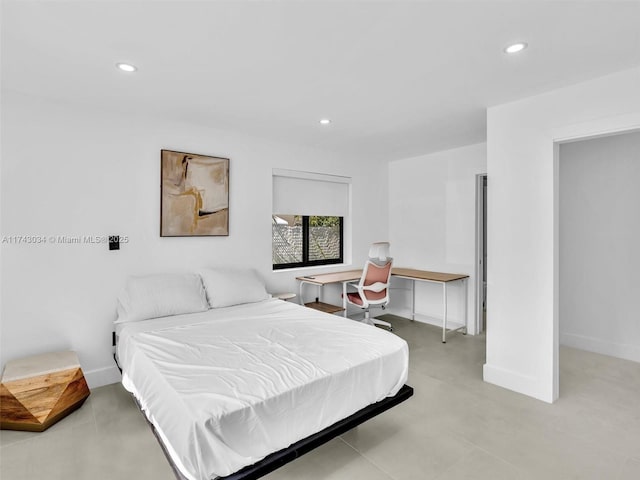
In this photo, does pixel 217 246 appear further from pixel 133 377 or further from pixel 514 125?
pixel 514 125

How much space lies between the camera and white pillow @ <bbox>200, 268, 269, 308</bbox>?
3.52 meters

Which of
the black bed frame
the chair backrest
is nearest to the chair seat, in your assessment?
the chair backrest

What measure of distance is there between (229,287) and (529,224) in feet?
9.43

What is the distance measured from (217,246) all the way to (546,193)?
325cm

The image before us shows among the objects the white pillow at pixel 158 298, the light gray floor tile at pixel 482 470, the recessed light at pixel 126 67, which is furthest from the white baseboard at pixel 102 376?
the light gray floor tile at pixel 482 470

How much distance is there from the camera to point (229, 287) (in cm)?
358

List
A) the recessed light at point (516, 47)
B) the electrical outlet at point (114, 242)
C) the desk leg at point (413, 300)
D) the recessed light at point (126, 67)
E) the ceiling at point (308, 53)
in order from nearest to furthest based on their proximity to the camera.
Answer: the ceiling at point (308, 53)
the recessed light at point (516, 47)
the recessed light at point (126, 67)
the electrical outlet at point (114, 242)
the desk leg at point (413, 300)

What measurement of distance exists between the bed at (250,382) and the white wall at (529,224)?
1280 mm

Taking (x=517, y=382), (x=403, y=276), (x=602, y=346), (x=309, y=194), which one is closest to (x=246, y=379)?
(x=517, y=382)

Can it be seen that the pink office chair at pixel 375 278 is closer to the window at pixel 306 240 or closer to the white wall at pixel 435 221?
the window at pixel 306 240

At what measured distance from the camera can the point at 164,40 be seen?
206cm

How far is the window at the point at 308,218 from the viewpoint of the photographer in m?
4.60

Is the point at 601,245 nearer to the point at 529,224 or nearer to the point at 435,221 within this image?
the point at 529,224

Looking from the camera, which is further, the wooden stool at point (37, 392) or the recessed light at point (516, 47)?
the wooden stool at point (37, 392)
